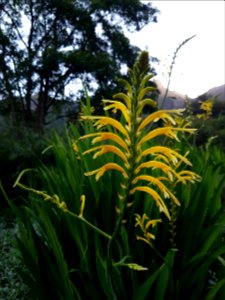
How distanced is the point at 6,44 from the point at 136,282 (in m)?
23.3

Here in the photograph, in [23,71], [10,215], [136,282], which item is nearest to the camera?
[136,282]

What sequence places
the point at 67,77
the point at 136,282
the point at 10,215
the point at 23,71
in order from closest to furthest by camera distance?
the point at 136,282
the point at 10,215
the point at 23,71
the point at 67,77

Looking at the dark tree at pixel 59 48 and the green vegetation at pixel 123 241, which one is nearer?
the green vegetation at pixel 123 241

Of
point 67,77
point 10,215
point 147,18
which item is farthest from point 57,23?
point 10,215

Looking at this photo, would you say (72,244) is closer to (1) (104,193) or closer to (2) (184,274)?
(1) (104,193)

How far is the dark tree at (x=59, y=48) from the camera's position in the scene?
75.8 ft

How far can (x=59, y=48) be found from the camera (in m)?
23.7

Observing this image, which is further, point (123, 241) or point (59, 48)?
point (59, 48)

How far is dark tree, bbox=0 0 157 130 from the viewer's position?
2309 centimetres

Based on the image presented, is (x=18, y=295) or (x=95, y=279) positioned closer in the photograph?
(x=95, y=279)

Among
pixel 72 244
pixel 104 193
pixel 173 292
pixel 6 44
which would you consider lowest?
pixel 173 292

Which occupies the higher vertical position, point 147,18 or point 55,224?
point 147,18

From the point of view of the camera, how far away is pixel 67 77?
24.8 meters

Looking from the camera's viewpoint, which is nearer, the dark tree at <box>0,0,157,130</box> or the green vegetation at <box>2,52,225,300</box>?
the green vegetation at <box>2,52,225,300</box>
